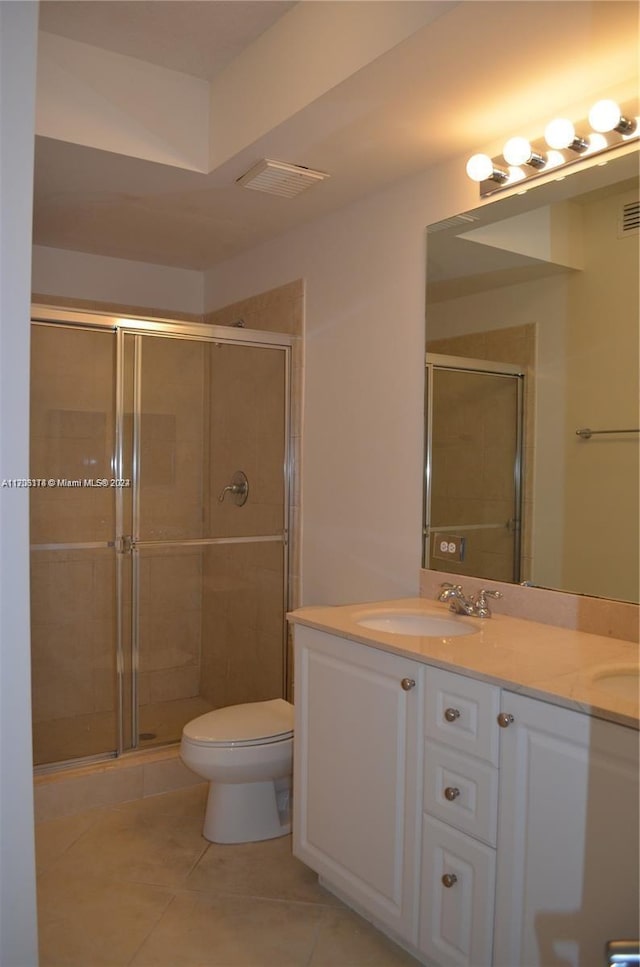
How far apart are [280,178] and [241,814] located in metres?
2.20

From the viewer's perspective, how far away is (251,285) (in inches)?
143

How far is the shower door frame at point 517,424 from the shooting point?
7.41 ft

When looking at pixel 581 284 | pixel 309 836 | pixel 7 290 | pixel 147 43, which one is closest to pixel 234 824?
pixel 309 836

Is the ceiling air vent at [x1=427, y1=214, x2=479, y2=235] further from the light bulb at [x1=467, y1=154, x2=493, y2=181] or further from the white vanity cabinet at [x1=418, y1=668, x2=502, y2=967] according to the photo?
the white vanity cabinet at [x1=418, y1=668, x2=502, y2=967]

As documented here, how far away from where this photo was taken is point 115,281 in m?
3.85

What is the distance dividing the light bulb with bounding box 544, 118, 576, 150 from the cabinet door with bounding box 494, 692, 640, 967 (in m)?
1.44

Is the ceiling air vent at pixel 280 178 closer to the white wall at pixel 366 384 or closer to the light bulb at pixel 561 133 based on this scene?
the white wall at pixel 366 384

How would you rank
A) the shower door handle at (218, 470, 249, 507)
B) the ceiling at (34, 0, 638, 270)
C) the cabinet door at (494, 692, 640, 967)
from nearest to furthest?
the cabinet door at (494, 692, 640, 967) < the ceiling at (34, 0, 638, 270) < the shower door handle at (218, 470, 249, 507)

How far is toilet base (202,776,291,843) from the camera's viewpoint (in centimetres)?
258

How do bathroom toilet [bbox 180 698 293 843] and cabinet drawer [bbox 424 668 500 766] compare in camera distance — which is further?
bathroom toilet [bbox 180 698 293 843]

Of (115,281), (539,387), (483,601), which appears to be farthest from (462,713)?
(115,281)

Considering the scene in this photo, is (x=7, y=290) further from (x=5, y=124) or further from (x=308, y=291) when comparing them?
(x=308, y=291)

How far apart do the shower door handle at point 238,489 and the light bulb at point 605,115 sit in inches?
78.1

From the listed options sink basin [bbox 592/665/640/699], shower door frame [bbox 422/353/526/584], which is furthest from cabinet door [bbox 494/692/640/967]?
shower door frame [bbox 422/353/526/584]
